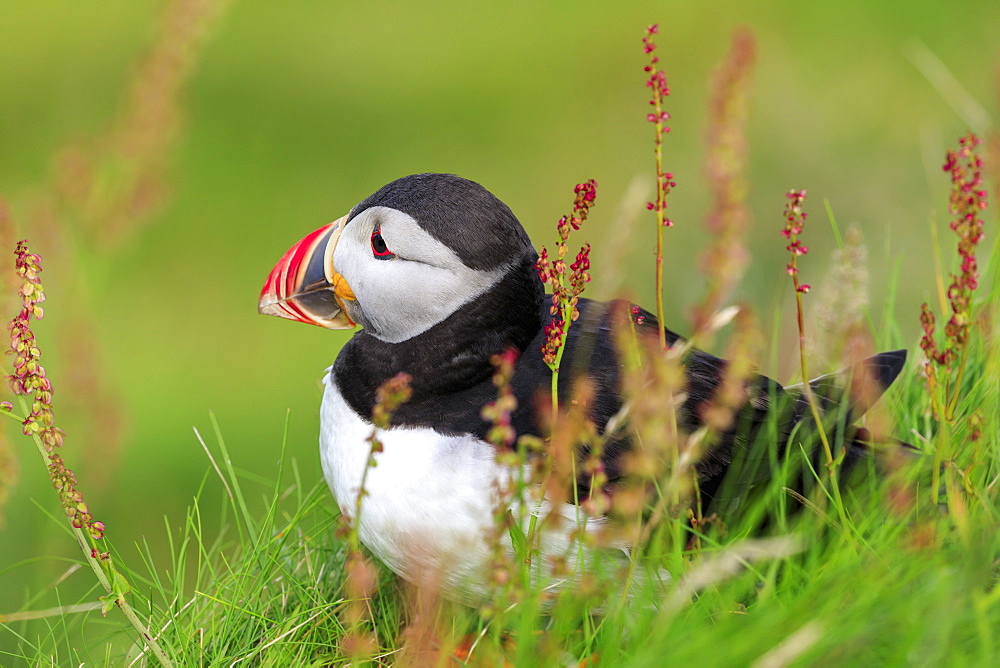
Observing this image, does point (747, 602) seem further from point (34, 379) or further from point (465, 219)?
point (34, 379)

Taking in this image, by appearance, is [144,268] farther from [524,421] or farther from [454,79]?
[524,421]

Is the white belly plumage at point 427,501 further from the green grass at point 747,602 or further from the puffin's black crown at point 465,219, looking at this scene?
the puffin's black crown at point 465,219

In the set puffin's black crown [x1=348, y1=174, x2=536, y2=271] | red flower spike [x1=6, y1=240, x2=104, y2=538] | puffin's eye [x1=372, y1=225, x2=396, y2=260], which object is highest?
puffin's black crown [x1=348, y1=174, x2=536, y2=271]

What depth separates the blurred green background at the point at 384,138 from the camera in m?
8.45

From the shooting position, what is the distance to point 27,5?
39.9 ft

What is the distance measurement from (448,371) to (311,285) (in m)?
0.47

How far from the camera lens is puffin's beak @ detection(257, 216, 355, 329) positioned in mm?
2914

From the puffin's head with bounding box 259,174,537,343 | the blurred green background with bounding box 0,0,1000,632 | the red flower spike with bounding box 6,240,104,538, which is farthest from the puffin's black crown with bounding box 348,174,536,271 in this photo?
the blurred green background with bounding box 0,0,1000,632

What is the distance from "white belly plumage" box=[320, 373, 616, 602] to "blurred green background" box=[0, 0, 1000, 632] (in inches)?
200

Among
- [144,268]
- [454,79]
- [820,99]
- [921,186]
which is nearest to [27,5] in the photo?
[144,268]

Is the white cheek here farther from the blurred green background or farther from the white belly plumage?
the blurred green background

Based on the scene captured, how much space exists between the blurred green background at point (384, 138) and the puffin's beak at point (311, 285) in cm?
481

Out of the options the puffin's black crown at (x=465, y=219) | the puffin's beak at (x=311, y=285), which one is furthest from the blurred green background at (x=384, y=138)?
the puffin's black crown at (x=465, y=219)

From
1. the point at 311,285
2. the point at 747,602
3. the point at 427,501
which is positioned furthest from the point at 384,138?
the point at 747,602
